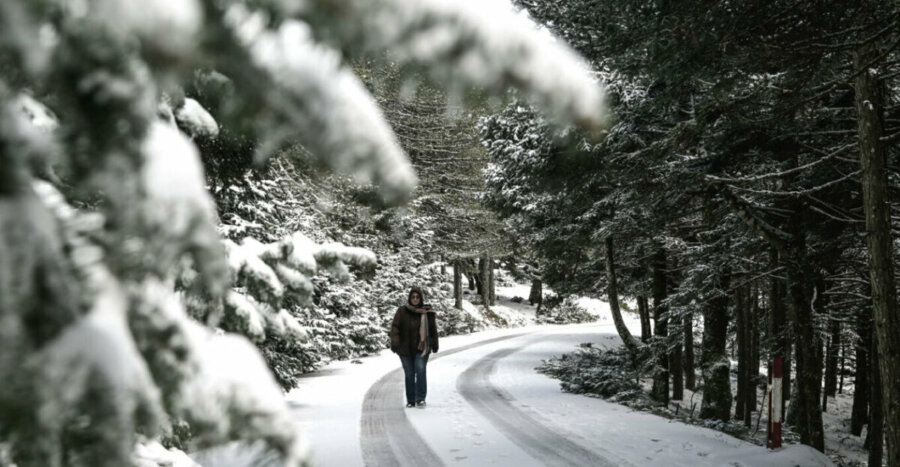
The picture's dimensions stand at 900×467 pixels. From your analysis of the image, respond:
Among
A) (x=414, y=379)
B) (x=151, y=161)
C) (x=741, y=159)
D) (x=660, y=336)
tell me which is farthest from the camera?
(x=660, y=336)

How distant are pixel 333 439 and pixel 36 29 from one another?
6826 millimetres

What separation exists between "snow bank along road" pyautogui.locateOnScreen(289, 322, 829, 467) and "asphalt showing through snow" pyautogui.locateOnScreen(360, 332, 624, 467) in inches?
0.5

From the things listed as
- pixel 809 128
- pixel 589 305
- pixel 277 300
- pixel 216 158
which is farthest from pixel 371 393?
pixel 589 305

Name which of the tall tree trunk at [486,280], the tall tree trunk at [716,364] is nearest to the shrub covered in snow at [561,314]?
the tall tree trunk at [486,280]

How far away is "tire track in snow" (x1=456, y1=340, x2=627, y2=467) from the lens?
641 cm

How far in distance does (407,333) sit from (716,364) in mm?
6556

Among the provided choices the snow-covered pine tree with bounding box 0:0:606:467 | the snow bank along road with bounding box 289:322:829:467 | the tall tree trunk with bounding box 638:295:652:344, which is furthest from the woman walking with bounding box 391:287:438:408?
the tall tree trunk with bounding box 638:295:652:344

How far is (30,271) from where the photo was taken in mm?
688

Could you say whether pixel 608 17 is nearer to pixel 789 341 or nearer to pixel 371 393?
pixel 371 393

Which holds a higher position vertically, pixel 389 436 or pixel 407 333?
pixel 407 333

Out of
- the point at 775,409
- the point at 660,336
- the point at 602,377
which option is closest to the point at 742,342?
the point at 660,336

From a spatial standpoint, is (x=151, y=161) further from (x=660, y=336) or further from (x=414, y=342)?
(x=660, y=336)

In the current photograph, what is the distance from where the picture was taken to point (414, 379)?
9.50 metres

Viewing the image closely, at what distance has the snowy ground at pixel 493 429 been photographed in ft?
21.0
